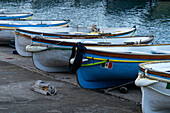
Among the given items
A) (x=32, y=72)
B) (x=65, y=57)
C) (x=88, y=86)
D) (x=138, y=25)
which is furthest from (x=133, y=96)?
(x=138, y=25)

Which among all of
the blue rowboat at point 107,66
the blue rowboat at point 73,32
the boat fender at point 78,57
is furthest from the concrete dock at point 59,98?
the blue rowboat at point 73,32

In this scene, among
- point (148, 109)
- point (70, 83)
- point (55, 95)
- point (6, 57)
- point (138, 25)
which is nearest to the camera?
point (148, 109)

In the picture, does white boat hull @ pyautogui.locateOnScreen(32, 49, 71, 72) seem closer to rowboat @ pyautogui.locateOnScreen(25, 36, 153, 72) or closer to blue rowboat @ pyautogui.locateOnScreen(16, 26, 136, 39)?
rowboat @ pyautogui.locateOnScreen(25, 36, 153, 72)

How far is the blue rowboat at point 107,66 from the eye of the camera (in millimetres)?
12961

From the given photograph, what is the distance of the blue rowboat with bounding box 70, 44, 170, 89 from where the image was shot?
1296 cm

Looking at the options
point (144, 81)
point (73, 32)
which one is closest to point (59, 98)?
point (144, 81)

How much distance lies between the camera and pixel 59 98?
11.9 meters

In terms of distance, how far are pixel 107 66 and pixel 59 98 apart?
7.81 feet

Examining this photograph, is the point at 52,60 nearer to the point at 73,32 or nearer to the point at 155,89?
the point at 73,32

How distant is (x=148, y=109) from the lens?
10.3 metres

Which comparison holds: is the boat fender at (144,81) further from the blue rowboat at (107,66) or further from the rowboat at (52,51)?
the rowboat at (52,51)

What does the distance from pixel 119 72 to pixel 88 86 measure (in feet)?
4.58

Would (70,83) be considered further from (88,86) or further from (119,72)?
(119,72)

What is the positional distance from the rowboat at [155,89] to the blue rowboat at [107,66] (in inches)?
100
